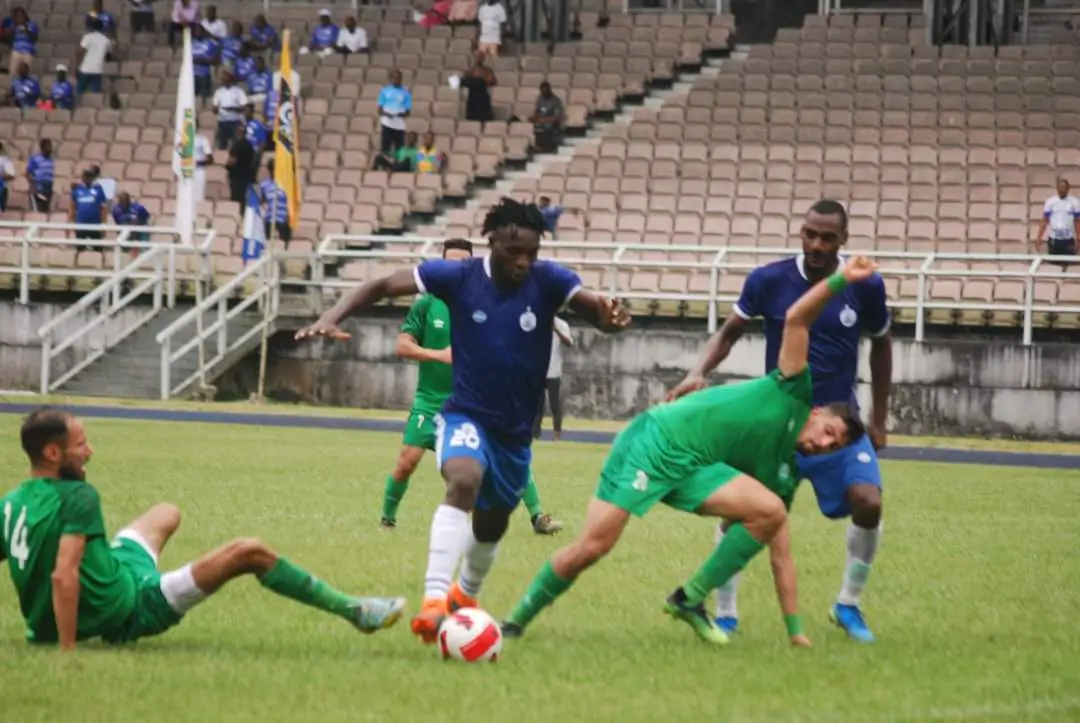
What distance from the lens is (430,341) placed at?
52.0 feet

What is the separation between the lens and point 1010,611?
1180 centimetres

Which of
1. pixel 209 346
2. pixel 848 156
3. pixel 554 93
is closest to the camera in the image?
pixel 209 346

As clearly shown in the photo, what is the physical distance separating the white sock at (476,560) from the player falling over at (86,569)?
101 centimetres

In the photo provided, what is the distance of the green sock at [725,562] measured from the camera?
1021 centimetres

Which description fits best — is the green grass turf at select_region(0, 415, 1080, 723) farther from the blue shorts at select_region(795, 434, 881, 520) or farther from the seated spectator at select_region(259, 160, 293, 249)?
the seated spectator at select_region(259, 160, 293, 249)

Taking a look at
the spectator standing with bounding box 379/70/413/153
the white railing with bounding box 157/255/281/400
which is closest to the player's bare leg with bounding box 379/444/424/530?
the white railing with bounding box 157/255/281/400

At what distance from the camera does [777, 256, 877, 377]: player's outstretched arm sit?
9883 mm

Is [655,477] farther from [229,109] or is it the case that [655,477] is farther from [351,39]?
[351,39]

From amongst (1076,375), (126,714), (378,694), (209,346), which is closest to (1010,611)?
(378,694)

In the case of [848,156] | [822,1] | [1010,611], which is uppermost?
[822,1]

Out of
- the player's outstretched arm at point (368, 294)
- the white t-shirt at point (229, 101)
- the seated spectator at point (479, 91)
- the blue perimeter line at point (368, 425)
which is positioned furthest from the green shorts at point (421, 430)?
the white t-shirt at point (229, 101)

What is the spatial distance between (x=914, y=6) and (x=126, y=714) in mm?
35355

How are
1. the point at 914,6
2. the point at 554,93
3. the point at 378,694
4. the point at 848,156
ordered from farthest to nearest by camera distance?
the point at 914,6 → the point at 554,93 → the point at 848,156 → the point at 378,694

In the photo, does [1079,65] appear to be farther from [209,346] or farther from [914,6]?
[209,346]
